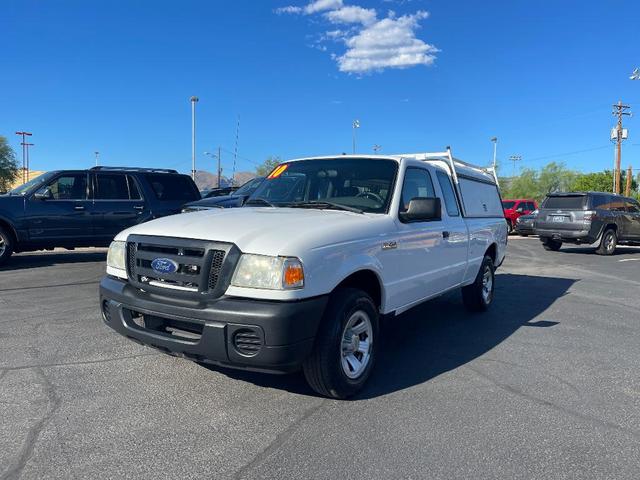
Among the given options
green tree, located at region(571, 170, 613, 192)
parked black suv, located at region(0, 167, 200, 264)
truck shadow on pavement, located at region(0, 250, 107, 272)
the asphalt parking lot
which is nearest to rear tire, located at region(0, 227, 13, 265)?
parked black suv, located at region(0, 167, 200, 264)

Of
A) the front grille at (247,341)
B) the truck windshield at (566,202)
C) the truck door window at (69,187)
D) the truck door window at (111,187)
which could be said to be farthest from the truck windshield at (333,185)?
the truck windshield at (566,202)

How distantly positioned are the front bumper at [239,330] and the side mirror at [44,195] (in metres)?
7.36

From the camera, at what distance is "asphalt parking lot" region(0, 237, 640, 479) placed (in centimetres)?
285

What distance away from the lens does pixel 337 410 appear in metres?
3.54

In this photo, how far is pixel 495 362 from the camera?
4.67 metres

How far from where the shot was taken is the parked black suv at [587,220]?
48.6ft

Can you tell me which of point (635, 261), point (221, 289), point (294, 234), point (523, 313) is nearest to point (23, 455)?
point (221, 289)

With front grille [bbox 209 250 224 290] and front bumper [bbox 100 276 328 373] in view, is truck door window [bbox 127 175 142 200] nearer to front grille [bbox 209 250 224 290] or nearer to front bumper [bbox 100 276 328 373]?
front bumper [bbox 100 276 328 373]

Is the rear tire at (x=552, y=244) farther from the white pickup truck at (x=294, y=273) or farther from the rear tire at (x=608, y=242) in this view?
the white pickup truck at (x=294, y=273)

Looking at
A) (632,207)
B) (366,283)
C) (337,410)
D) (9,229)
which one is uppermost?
(632,207)

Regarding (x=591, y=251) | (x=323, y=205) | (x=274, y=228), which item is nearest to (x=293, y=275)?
(x=274, y=228)

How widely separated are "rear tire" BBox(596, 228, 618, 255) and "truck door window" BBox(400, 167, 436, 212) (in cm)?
1236

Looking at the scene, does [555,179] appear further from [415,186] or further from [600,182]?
[415,186]

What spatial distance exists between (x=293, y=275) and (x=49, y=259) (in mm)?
9530
